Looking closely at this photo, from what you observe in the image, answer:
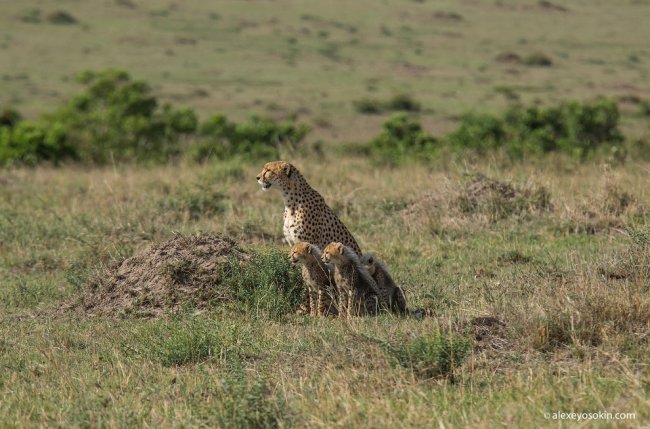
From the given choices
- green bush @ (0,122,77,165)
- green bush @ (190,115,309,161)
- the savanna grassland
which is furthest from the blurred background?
the savanna grassland

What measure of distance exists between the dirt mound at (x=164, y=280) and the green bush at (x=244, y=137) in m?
9.89

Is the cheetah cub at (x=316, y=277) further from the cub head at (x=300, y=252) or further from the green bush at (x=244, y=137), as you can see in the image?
the green bush at (x=244, y=137)

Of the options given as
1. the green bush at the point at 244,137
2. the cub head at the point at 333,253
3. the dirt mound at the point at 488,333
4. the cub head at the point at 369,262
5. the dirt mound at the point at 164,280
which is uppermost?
the cub head at the point at 333,253

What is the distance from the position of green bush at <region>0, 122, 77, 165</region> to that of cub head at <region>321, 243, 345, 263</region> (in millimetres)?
11375

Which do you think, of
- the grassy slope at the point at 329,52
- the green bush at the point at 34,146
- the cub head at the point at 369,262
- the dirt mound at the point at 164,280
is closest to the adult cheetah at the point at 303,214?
the dirt mound at the point at 164,280

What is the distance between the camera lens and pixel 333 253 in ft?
23.1

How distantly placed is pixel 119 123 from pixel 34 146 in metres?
3.21

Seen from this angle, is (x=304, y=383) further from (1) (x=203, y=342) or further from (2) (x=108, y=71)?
(2) (x=108, y=71)

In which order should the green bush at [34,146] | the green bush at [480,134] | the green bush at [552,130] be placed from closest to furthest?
the green bush at [34,146]
the green bush at [552,130]
the green bush at [480,134]

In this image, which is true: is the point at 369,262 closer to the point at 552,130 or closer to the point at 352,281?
the point at 352,281

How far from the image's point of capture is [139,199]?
39.5 ft

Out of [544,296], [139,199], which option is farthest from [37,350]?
[139,199]

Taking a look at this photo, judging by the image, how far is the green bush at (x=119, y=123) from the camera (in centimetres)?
1922

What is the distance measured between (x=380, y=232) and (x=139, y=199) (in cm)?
313
